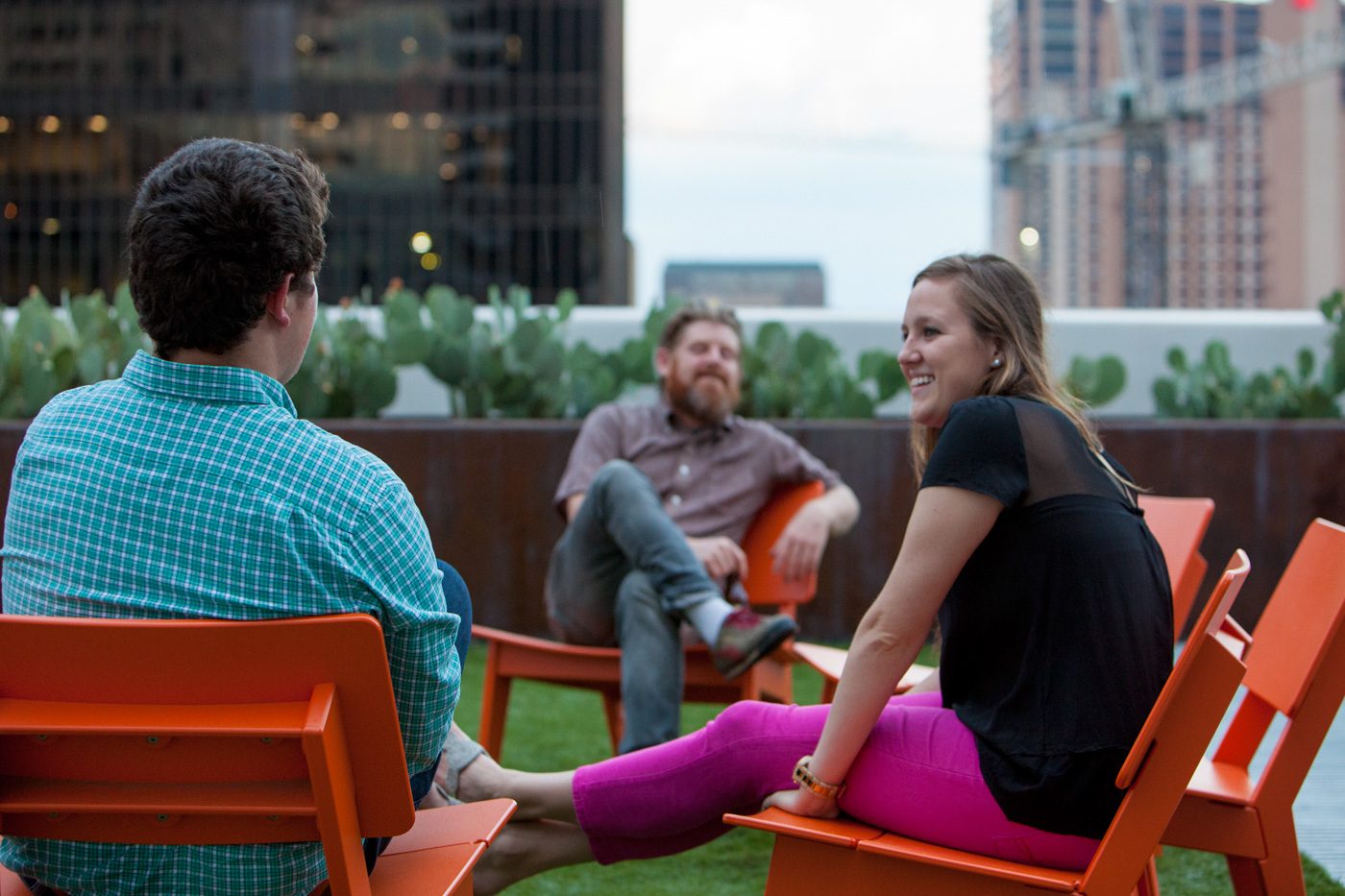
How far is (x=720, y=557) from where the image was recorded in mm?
2490

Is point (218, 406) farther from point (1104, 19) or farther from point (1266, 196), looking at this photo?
point (1266, 196)

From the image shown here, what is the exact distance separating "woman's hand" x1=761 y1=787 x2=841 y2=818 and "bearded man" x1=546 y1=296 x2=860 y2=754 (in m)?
0.73

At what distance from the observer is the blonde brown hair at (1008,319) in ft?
4.89

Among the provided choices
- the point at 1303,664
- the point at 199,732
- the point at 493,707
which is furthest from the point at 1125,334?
the point at 199,732

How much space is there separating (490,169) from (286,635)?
133 feet

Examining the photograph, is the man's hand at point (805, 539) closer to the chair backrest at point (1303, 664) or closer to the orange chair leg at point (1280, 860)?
the chair backrest at point (1303, 664)

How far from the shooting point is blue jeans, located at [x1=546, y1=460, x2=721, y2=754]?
7.18 ft

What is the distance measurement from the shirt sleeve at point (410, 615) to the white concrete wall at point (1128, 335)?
152 inches

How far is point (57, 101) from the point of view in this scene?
39656 millimetres

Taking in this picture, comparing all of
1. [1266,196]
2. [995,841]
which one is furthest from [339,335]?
[1266,196]

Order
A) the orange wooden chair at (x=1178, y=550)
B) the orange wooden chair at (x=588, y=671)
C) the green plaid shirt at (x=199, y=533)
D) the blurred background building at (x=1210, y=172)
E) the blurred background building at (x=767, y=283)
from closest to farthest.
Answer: the green plaid shirt at (x=199, y=533) → the orange wooden chair at (x=1178, y=550) → the orange wooden chair at (x=588, y=671) → the blurred background building at (x=767, y=283) → the blurred background building at (x=1210, y=172)

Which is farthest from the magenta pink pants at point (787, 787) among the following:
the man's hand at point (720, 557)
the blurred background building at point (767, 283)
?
the blurred background building at point (767, 283)

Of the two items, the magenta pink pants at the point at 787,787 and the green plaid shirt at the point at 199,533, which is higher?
the green plaid shirt at the point at 199,533

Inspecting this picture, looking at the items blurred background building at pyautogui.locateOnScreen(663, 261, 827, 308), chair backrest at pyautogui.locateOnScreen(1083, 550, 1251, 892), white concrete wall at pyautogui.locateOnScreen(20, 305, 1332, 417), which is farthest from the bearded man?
blurred background building at pyautogui.locateOnScreen(663, 261, 827, 308)
